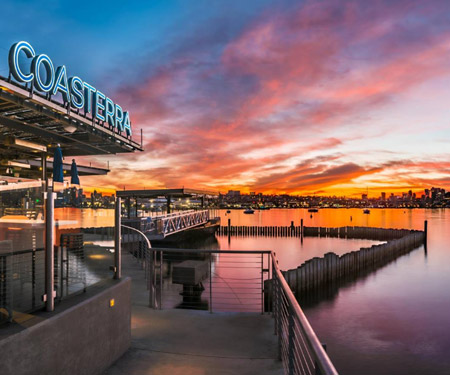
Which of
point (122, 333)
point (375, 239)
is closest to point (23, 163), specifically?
point (122, 333)

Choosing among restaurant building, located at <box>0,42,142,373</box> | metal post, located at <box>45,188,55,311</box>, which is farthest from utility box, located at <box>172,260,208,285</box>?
metal post, located at <box>45,188,55,311</box>

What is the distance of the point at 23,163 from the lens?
57.0 ft

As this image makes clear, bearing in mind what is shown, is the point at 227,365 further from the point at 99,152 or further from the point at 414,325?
the point at 414,325

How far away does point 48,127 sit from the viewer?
440 inches

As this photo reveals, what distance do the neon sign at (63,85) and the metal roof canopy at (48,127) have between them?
489mm

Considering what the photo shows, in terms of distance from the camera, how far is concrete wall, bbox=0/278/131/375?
3.30m

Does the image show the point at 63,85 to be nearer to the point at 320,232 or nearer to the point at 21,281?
the point at 21,281

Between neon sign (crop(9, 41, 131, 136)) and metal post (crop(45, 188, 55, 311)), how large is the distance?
6012mm

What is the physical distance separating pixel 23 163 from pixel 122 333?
48.6 feet

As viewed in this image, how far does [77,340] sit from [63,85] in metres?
8.92

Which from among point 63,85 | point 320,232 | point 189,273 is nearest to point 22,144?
point 63,85

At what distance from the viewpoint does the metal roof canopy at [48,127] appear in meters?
8.56

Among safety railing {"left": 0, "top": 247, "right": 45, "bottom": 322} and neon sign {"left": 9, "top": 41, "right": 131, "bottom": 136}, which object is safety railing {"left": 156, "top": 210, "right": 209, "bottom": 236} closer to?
neon sign {"left": 9, "top": 41, "right": 131, "bottom": 136}

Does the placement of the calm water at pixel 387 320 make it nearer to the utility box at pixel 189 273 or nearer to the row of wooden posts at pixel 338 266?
the row of wooden posts at pixel 338 266
